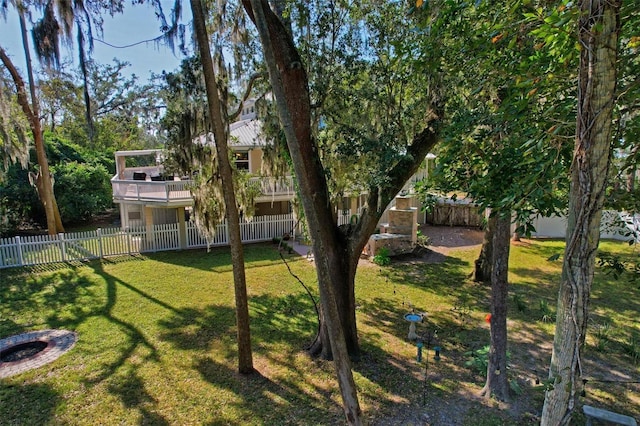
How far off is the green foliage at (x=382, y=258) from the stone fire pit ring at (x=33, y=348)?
8.13m

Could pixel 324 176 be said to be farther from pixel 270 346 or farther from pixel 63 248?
pixel 63 248

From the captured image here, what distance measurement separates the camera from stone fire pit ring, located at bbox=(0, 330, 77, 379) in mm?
5906

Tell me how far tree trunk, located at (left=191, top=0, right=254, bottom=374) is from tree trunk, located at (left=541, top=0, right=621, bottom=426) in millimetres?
4043

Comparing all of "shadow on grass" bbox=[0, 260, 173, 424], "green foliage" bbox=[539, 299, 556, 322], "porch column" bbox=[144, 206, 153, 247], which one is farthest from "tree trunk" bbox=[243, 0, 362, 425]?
"porch column" bbox=[144, 206, 153, 247]

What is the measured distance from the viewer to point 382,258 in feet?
37.6

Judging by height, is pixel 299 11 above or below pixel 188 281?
above

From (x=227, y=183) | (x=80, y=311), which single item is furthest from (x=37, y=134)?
(x=227, y=183)

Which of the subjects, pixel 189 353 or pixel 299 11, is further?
pixel 189 353

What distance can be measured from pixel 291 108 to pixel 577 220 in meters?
3.82

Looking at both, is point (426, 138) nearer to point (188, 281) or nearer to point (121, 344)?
point (121, 344)

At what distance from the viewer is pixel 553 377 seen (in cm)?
236

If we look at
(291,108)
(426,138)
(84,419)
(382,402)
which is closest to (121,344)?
(84,419)

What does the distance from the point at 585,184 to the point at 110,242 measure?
12.9m

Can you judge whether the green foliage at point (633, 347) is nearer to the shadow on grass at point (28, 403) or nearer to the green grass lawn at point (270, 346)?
the green grass lawn at point (270, 346)
